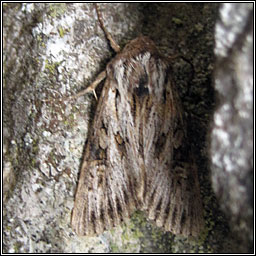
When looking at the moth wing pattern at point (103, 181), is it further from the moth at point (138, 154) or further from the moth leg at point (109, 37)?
the moth leg at point (109, 37)

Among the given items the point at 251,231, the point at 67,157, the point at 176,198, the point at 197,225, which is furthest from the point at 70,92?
the point at 251,231

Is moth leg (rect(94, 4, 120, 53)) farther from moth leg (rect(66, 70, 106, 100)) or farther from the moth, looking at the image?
moth leg (rect(66, 70, 106, 100))

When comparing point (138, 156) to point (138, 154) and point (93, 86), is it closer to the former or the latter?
point (138, 154)

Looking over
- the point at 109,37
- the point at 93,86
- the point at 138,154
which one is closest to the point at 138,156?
the point at 138,154

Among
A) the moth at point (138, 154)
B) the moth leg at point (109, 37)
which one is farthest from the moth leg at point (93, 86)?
the moth leg at point (109, 37)

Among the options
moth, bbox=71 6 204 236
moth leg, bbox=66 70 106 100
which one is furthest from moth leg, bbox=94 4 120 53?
moth leg, bbox=66 70 106 100

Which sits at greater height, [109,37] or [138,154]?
[109,37]

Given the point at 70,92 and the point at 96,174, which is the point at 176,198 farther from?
the point at 70,92

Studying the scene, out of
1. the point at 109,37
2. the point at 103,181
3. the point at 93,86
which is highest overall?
the point at 109,37
